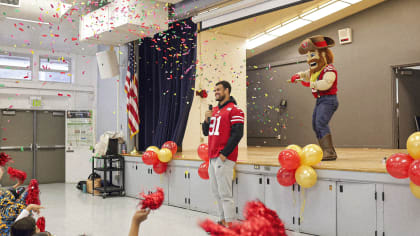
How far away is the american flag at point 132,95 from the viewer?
8164 millimetres

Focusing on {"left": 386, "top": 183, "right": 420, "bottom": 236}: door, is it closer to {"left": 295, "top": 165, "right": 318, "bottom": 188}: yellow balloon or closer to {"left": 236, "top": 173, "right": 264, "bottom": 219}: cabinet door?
{"left": 295, "top": 165, "right": 318, "bottom": 188}: yellow balloon

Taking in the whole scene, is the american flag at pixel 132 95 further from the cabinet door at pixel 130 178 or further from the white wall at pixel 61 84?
the white wall at pixel 61 84

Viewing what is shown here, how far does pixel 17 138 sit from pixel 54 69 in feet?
6.52

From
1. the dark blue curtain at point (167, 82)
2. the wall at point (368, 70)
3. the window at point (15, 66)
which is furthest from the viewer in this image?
the window at point (15, 66)

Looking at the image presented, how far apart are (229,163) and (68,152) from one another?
22.5 feet

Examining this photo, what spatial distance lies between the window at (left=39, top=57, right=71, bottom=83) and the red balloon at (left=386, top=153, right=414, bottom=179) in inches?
341

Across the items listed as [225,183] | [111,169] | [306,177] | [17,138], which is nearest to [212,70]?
[111,169]

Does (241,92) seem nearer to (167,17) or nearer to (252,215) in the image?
(167,17)

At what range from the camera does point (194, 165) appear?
6098mm

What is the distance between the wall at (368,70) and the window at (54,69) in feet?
19.8

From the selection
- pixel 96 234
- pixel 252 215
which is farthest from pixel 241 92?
pixel 252 215

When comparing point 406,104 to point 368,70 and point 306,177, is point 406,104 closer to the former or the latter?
point 368,70

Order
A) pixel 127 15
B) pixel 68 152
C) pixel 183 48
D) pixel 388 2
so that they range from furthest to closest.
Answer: pixel 68 152, pixel 388 2, pixel 183 48, pixel 127 15

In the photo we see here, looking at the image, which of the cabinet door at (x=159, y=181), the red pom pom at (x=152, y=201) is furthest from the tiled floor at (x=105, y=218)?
the red pom pom at (x=152, y=201)
